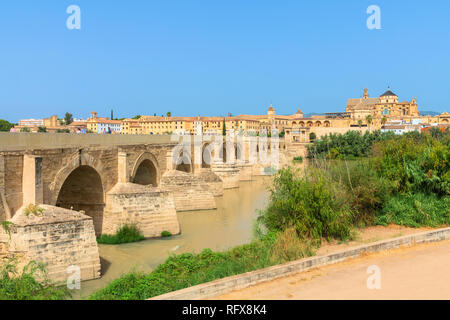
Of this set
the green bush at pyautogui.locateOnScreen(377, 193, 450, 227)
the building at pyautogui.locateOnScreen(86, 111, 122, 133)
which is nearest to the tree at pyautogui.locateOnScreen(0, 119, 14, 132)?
the building at pyautogui.locateOnScreen(86, 111, 122, 133)

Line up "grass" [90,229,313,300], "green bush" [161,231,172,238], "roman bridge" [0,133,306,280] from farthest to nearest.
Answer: "green bush" [161,231,172,238] → "roman bridge" [0,133,306,280] → "grass" [90,229,313,300]

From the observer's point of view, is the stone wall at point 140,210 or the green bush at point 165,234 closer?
Answer: the stone wall at point 140,210

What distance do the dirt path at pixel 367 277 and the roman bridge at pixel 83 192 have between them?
18.2ft

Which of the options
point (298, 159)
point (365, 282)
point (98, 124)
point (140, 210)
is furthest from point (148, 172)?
point (98, 124)

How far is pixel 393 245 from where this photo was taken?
798 centimetres

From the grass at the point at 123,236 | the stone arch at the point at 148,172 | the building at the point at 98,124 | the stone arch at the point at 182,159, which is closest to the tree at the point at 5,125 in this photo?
the building at the point at 98,124

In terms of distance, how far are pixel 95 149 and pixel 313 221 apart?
8.20 m

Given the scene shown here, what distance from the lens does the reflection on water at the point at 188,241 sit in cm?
1106

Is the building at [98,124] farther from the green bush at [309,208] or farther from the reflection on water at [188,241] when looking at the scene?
the green bush at [309,208]

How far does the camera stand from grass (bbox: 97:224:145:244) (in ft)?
44.9

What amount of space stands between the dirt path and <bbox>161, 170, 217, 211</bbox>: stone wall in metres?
13.8

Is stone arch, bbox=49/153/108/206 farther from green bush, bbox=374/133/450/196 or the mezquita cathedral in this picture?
the mezquita cathedral

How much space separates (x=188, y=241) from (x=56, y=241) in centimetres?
555

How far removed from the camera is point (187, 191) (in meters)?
20.8
